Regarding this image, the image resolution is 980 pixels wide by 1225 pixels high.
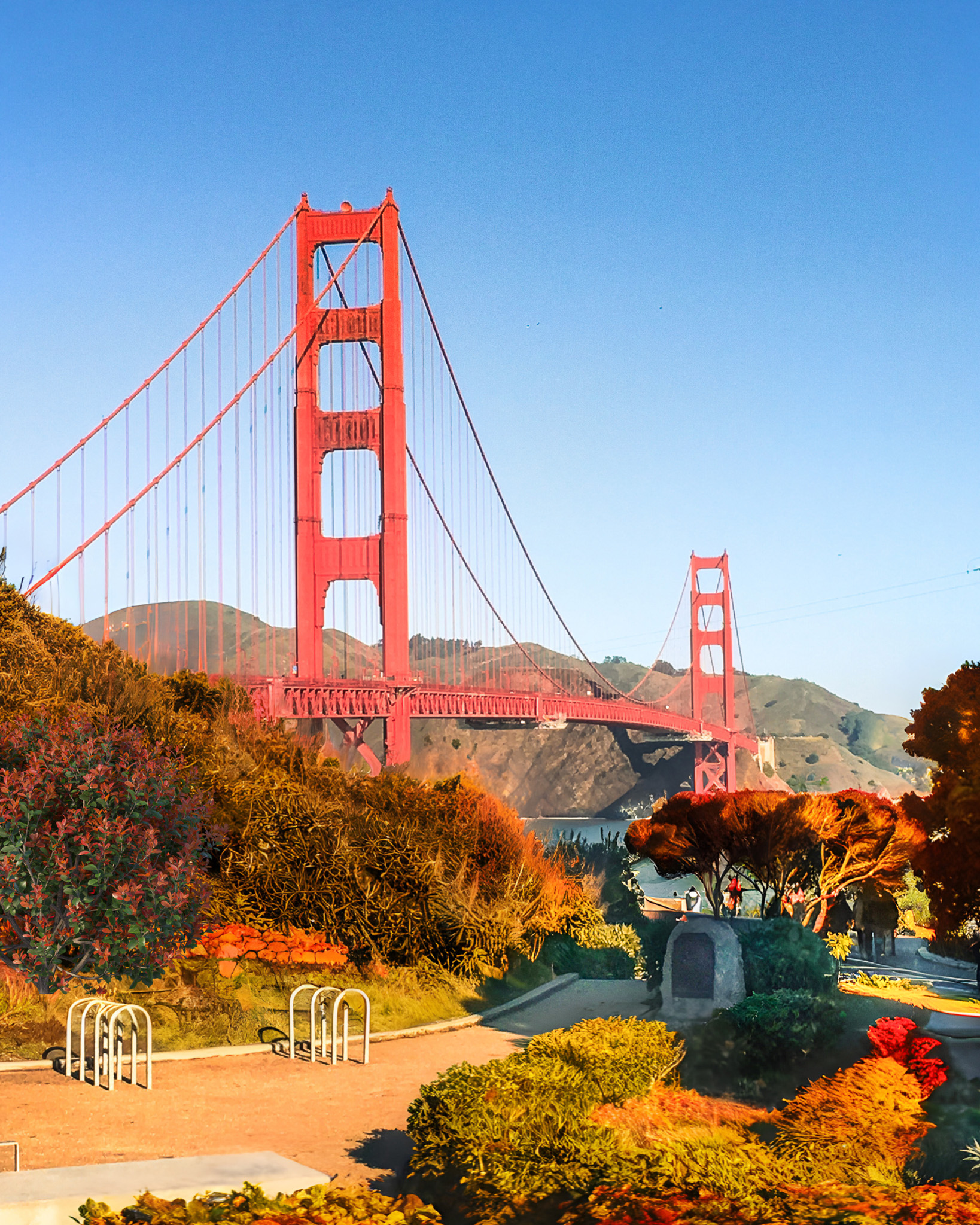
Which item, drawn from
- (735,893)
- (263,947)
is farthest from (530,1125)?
(735,893)

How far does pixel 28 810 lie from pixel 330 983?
7.02m

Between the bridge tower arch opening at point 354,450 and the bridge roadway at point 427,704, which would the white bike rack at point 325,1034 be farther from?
the bridge tower arch opening at point 354,450

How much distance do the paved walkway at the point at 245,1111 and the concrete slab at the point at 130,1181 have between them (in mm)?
922

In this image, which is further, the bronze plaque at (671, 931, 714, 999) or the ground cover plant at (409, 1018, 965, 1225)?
the bronze plaque at (671, 931, 714, 999)

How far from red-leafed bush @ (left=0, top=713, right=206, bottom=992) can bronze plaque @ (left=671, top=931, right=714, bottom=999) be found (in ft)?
23.0

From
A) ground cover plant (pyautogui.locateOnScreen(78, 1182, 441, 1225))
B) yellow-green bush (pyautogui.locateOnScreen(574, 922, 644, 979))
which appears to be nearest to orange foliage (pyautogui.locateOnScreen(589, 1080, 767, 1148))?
ground cover plant (pyautogui.locateOnScreen(78, 1182, 441, 1225))

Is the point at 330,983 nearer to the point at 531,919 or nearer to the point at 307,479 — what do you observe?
the point at 531,919

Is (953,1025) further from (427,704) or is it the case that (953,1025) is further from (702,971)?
(427,704)

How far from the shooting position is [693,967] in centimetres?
1827

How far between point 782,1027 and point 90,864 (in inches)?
344

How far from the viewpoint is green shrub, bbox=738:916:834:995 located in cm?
1742

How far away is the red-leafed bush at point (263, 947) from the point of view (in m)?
19.8

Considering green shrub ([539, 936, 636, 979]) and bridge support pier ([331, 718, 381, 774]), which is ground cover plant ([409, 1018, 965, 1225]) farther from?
bridge support pier ([331, 718, 381, 774])

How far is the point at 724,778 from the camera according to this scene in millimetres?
105312
